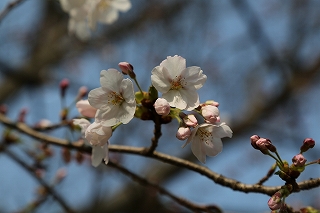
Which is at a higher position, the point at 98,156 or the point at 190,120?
the point at 190,120

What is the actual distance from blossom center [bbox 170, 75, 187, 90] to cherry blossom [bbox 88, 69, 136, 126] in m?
0.13

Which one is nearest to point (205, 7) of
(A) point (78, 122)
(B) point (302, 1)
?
(B) point (302, 1)

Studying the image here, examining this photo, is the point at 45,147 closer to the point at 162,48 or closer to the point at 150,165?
the point at 150,165

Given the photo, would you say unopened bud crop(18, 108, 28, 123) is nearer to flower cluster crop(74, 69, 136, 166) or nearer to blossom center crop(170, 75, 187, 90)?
flower cluster crop(74, 69, 136, 166)

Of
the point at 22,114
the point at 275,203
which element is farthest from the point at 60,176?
the point at 275,203

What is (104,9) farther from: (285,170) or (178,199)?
(285,170)

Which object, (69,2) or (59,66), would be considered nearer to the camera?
(69,2)

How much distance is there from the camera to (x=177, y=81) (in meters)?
1.23

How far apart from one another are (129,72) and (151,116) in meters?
0.16

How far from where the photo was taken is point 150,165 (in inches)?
206

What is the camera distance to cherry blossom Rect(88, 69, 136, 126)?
1210 mm

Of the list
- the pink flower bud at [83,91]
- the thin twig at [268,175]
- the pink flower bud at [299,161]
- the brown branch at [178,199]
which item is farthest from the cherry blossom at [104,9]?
the pink flower bud at [299,161]

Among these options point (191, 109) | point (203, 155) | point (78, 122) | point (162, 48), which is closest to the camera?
point (191, 109)

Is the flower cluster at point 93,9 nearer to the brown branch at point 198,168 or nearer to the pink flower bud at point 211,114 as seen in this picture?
the brown branch at point 198,168
